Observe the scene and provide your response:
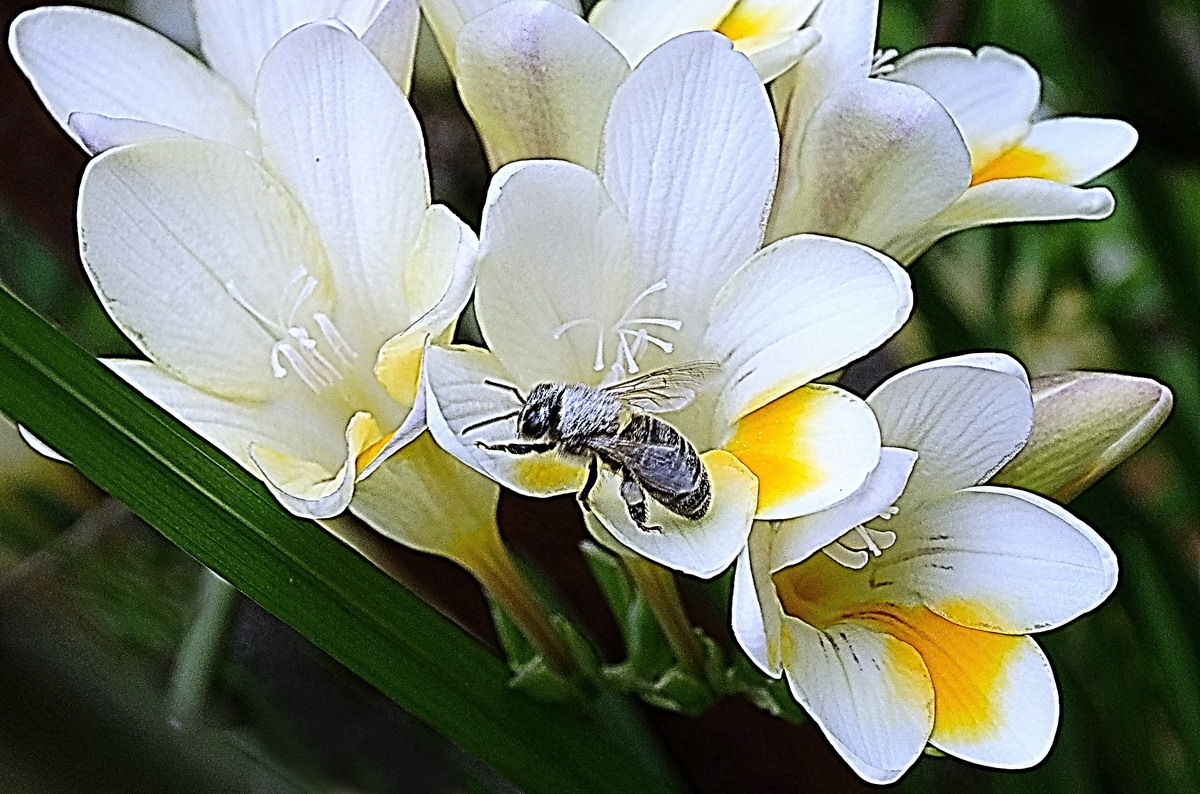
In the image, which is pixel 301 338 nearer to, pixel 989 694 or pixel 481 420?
pixel 481 420

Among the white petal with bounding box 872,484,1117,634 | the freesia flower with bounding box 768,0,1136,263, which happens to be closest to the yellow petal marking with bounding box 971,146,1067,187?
the freesia flower with bounding box 768,0,1136,263

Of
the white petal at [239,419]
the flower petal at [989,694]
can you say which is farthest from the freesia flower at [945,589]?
the white petal at [239,419]

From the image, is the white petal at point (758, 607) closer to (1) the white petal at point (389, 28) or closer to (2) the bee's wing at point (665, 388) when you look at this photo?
(2) the bee's wing at point (665, 388)

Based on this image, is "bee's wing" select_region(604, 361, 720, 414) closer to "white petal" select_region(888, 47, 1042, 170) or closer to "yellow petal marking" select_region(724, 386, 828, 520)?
"yellow petal marking" select_region(724, 386, 828, 520)

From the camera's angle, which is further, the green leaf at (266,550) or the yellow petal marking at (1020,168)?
the yellow petal marking at (1020,168)

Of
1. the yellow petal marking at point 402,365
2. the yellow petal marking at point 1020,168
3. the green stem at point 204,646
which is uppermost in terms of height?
the yellow petal marking at point 402,365

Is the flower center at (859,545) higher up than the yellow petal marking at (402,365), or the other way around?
the yellow petal marking at (402,365)

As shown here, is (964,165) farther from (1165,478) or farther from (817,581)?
(1165,478)

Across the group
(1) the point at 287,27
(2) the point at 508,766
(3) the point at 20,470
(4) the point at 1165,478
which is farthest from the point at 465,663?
(4) the point at 1165,478
